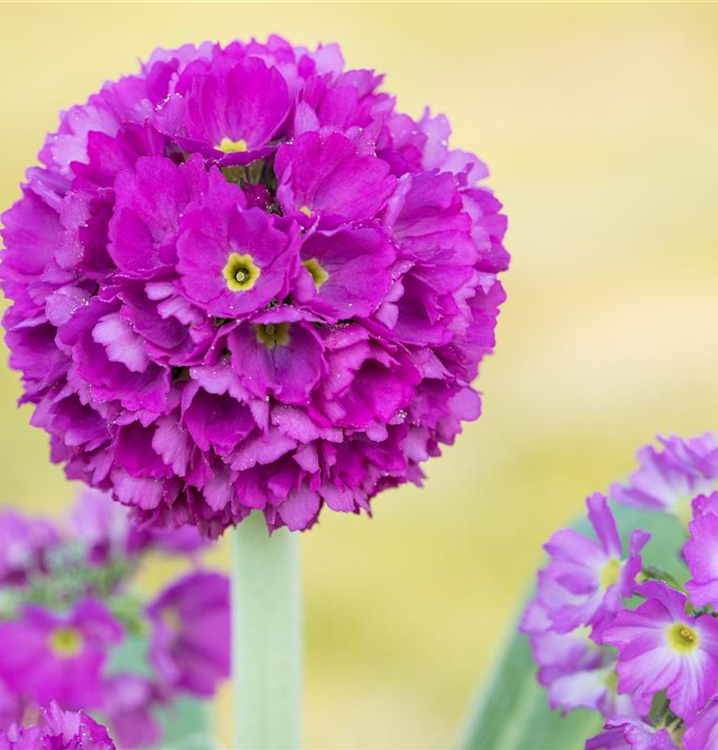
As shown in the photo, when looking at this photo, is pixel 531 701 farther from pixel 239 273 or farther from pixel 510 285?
pixel 510 285

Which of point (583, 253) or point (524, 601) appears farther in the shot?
point (583, 253)

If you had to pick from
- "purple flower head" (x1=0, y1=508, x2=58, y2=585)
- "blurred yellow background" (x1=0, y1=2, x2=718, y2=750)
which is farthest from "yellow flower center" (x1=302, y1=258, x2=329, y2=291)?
"blurred yellow background" (x1=0, y1=2, x2=718, y2=750)

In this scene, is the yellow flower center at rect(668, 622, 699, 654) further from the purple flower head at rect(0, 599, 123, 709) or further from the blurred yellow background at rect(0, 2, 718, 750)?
the blurred yellow background at rect(0, 2, 718, 750)

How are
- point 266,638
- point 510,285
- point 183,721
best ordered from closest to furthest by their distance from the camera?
1. point 266,638
2. point 183,721
3. point 510,285

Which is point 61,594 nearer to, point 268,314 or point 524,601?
point 524,601

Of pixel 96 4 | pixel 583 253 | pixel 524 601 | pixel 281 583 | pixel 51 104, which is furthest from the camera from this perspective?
pixel 96 4

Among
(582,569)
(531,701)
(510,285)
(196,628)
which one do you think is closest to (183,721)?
(196,628)

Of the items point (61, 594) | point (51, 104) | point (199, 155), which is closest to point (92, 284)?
point (199, 155)
